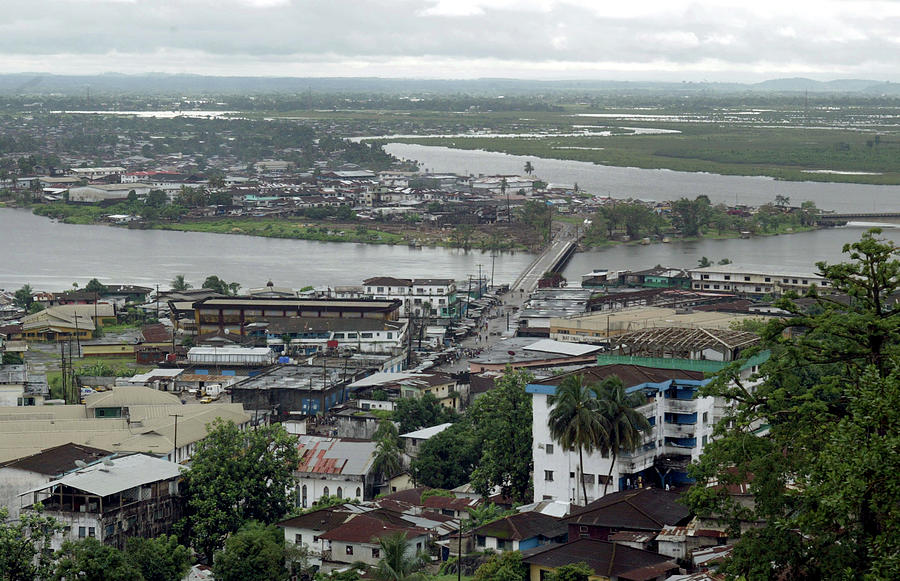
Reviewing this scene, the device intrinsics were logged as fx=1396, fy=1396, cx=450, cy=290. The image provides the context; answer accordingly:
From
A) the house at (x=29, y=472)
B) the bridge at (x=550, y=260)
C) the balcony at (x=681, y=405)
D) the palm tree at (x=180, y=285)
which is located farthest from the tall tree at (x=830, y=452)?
the bridge at (x=550, y=260)

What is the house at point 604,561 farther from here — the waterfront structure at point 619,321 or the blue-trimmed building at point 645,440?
the waterfront structure at point 619,321

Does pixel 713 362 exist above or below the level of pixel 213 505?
above

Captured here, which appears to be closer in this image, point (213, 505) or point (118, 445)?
point (213, 505)

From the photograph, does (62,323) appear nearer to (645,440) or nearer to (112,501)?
(112,501)

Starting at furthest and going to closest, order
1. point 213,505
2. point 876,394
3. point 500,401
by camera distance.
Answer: point 500,401
point 213,505
point 876,394

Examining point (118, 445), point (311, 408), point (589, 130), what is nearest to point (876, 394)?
point (118, 445)

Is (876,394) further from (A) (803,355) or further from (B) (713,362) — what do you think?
(B) (713,362)
